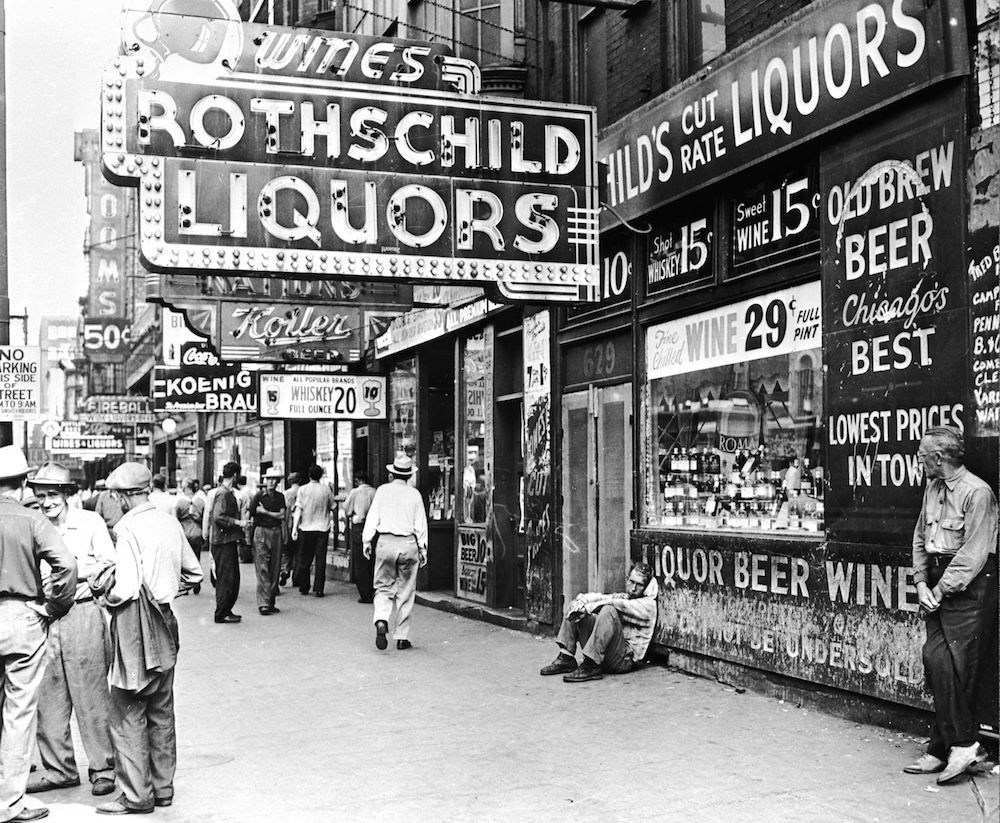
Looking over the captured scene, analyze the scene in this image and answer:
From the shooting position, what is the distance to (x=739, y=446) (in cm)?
956

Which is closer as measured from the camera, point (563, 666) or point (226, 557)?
point (563, 666)

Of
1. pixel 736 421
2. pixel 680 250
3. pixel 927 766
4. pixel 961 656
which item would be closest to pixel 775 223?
pixel 680 250

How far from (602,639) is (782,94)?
4.56m

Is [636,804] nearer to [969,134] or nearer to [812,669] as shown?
→ [812,669]

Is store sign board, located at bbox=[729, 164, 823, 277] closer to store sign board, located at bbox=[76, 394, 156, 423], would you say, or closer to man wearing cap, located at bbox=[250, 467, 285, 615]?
man wearing cap, located at bbox=[250, 467, 285, 615]

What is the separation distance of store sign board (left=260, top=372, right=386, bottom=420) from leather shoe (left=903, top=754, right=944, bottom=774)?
1155cm

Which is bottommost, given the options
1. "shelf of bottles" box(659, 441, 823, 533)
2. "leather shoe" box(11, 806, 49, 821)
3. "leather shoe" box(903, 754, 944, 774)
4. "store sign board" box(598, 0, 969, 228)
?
"leather shoe" box(11, 806, 49, 821)

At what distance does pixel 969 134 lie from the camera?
22.7 feet

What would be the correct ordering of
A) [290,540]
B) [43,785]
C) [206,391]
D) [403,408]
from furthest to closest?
[206,391]
[290,540]
[403,408]
[43,785]

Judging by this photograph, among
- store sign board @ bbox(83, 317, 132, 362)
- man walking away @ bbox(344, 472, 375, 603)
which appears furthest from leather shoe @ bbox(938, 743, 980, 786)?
store sign board @ bbox(83, 317, 132, 362)

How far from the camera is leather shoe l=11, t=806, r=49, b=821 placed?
6039 millimetres

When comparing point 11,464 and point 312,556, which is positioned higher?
point 11,464

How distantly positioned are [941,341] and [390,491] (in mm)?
6481

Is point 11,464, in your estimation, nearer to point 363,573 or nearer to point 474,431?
point 474,431
